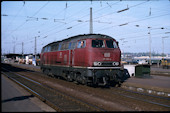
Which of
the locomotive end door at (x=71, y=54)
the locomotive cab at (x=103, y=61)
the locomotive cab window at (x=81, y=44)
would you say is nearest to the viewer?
the locomotive cab at (x=103, y=61)

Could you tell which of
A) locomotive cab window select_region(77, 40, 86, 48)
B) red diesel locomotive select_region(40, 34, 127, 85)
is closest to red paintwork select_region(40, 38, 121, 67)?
red diesel locomotive select_region(40, 34, 127, 85)

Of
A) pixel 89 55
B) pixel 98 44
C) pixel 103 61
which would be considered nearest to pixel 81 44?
pixel 98 44

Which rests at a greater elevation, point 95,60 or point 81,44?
point 81,44

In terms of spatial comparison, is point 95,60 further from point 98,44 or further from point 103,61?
point 98,44

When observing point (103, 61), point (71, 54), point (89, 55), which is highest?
point (71, 54)

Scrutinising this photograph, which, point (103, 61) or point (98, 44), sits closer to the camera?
point (103, 61)

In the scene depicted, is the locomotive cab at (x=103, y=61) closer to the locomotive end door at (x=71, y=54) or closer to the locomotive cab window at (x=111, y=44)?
the locomotive cab window at (x=111, y=44)

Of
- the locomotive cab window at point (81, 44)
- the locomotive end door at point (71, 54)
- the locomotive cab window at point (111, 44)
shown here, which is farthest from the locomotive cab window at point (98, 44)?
the locomotive end door at point (71, 54)

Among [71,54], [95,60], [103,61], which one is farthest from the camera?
[71,54]

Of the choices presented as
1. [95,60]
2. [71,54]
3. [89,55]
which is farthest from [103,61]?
[71,54]

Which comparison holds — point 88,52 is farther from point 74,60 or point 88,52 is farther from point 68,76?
point 68,76

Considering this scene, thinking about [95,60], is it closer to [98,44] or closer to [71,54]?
[98,44]

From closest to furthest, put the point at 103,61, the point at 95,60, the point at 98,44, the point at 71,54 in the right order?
the point at 95,60 < the point at 103,61 < the point at 98,44 < the point at 71,54

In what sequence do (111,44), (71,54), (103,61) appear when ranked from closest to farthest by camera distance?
(103,61), (111,44), (71,54)
